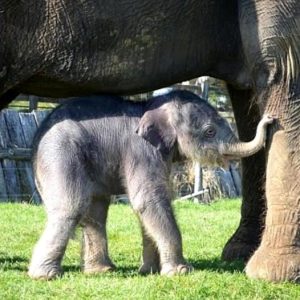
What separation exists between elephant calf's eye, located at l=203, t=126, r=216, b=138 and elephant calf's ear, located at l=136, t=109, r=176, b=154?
0.50ft

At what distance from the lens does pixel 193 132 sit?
Answer: 469cm

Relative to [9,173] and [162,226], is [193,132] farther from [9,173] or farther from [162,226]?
[9,173]

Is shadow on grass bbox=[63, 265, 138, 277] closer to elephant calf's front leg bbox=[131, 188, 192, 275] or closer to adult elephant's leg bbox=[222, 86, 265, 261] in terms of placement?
elephant calf's front leg bbox=[131, 188, 192, 275]

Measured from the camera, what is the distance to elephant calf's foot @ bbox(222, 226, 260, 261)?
18.3 ft

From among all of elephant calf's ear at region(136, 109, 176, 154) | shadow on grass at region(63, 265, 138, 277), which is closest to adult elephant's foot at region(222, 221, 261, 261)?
shadow on grass at region(63, 265, 138, 277)

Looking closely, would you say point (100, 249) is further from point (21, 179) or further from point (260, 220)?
point (21, 179)

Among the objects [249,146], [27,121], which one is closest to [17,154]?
[27,121]

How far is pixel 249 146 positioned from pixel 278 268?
1.91ft

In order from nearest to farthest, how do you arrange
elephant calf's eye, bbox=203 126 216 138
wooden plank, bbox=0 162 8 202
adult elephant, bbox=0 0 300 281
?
adult elephant, bbox=0 0 300 281, elephant calf's eye, bbox=203 126 216 138, wooden plank, bbox=0 162 8 202

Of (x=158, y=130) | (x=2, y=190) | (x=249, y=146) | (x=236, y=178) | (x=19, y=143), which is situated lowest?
(x=236, y=178)

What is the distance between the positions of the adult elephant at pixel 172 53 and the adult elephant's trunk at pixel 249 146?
0.19 ft

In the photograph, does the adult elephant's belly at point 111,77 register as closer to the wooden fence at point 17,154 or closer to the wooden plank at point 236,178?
the wooden fence at point 17,154

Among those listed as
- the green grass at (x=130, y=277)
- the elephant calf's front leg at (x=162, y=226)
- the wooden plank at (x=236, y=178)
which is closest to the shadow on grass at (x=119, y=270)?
the green grass at (x=130, y=277)

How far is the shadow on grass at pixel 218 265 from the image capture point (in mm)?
4964
